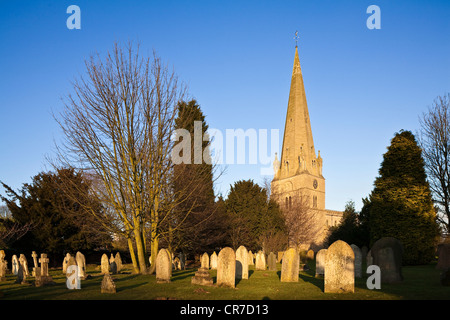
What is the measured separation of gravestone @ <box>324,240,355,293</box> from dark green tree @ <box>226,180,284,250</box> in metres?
20.5

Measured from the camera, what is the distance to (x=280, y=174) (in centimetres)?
7400

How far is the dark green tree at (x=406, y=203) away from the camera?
22.8m

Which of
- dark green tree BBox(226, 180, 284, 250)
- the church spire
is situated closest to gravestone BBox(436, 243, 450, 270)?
dark green tree BBox(226, 180, 284, 250)

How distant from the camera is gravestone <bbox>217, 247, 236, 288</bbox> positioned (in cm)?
1164

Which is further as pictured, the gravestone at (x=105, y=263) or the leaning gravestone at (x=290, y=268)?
the gravestone at (x=105, y=263)

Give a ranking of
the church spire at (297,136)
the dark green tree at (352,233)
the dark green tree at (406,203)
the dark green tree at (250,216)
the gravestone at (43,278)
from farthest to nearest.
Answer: the church spire at (297,136) → the dark green tree at (352,233) → the dark green tree at (250,216) → the dark green tree at (406,203) → the gravestone at (43,278)

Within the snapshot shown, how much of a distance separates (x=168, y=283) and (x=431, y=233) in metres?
18.8

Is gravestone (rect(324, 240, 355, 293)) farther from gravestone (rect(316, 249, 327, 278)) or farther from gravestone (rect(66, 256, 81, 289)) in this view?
gravestone (rect(66, 256, 81, 289))

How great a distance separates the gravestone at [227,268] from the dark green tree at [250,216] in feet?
61.6


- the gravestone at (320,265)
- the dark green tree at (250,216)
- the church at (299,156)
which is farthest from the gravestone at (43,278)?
the church at (299,156)

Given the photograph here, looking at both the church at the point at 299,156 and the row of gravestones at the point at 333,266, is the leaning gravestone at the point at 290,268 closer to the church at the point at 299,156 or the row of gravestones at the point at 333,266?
the row of gravestones at the point at 333,266
